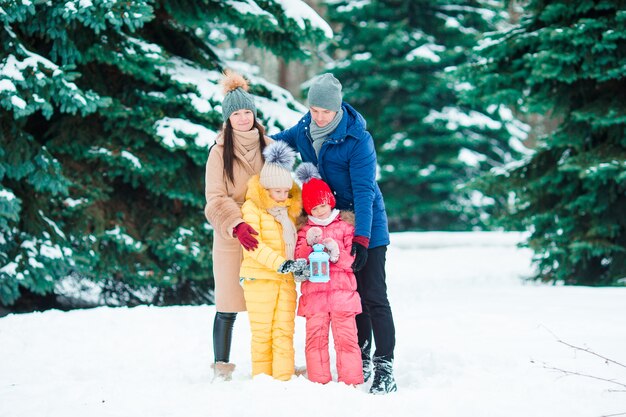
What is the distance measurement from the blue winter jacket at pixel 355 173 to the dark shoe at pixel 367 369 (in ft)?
2.71

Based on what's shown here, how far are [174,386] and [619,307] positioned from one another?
4.06 meters

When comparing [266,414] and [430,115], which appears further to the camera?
[430,115]

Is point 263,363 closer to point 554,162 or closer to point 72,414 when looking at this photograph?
point 72,414

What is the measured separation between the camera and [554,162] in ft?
30.2

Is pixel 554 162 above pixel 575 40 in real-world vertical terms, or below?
below

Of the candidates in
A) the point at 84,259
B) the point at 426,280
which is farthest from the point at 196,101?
the point at 426,280

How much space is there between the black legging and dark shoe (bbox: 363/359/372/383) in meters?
0.91

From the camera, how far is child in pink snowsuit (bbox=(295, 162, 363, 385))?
13.6 ft

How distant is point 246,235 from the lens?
4094 mm

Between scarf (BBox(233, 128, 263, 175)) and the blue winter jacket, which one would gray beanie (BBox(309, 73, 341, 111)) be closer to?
the blue winter jacket

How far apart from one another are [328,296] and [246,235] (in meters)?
Result: 0.63

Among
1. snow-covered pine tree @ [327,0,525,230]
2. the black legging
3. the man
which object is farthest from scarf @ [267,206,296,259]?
snow-covered pine tree @ [327,0,525,230]

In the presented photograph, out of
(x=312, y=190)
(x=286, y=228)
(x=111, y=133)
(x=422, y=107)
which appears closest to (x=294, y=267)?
(x=286, y=228)

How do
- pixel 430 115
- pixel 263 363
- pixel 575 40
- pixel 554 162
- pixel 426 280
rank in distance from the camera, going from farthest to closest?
1. pixel 430 115
2. pixel 426 280
3. pixel 554 162
4. pixel 575 40
5. pixel 263 363
